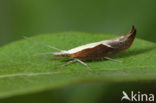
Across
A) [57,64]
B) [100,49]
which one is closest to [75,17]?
[100,49]

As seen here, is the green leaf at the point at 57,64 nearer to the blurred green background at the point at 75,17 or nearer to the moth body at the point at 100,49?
the moth body at the point at 100,49

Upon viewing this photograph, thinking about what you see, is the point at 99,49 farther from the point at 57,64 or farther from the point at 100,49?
the point at 57,64

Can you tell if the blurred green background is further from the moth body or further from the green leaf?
the green leaf

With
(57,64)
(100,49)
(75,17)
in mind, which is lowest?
(57,64)

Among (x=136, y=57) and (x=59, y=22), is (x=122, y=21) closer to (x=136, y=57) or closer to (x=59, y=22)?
(x=59, y=22)

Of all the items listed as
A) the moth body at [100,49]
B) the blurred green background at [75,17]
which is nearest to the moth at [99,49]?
the moth body at [100,49]

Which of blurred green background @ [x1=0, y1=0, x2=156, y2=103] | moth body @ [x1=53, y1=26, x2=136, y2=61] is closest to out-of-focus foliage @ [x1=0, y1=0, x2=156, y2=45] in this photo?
blurred green background @ [x1=0, y1=0, x2=156, y2=103]
